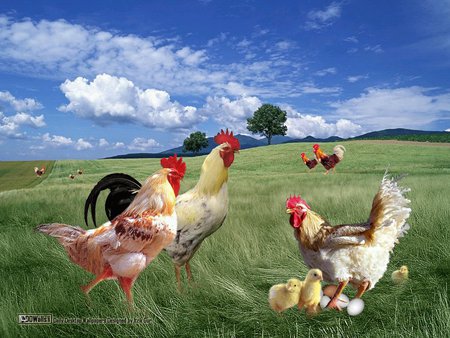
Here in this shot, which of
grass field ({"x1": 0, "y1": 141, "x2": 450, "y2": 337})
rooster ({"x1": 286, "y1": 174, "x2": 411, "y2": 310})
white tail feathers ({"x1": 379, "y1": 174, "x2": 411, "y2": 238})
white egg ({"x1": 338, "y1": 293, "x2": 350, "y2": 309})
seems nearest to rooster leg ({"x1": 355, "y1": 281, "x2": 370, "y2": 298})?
rooster ({"x1": 286, "y1": 174, "x2": 411, "y2": 310})

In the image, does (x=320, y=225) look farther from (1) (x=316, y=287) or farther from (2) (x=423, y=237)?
(2) (x=423, y=237)

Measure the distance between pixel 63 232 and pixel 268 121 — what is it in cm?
6242

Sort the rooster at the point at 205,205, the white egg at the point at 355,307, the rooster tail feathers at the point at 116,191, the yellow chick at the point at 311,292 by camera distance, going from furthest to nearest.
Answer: the rooster tail feathers at the point at 116,191 → the rooster at the point at 205,205 → the white egg at the point at 355,307 → the yellow chick at the point at 311,292

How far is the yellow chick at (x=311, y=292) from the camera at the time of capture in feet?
7.43

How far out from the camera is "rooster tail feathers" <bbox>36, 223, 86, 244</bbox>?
256 centimetres

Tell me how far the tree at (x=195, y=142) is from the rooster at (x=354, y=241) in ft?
205

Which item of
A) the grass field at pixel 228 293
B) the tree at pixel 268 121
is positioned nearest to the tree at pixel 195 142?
the tree at pixel 268 121

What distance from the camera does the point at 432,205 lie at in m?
6.25

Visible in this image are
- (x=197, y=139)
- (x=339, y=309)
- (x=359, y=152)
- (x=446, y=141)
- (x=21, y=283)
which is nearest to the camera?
(x=339, y=309)

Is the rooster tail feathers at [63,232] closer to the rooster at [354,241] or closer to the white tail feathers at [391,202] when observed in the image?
the rooster at [354,241]

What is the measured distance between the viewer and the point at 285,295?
2.45 m

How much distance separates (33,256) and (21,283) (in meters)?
0.88

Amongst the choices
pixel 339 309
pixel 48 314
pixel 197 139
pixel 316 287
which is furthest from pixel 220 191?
pixel 197 139

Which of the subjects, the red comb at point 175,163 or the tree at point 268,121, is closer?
the red comb at point 175,163
